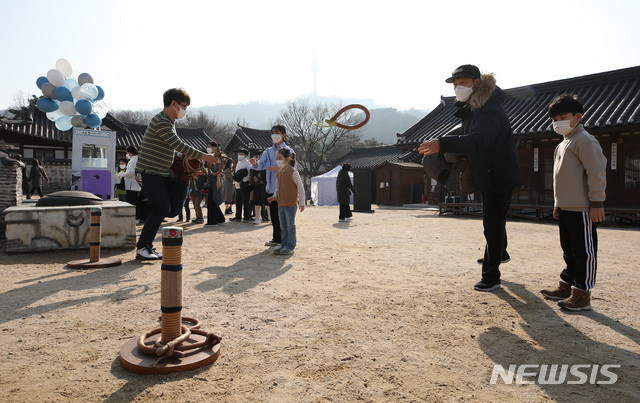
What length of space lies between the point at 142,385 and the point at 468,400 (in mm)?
1522

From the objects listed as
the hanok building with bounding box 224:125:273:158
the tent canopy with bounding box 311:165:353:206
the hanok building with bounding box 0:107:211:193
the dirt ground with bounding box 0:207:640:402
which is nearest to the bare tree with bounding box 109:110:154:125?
the hanok building with bounding box 224:125:273:158

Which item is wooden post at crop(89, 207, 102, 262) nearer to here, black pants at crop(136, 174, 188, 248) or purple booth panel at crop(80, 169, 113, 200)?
black pants at crop(136, 174, 188, 248)

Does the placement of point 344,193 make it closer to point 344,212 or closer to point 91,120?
point 344,212

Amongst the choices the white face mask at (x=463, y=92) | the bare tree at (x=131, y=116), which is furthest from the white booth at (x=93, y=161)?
the bare tree at (x=131, y=116)

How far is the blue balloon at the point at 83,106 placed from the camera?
444 inches

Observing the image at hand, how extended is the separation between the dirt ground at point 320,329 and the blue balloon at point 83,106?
7645 millimetres

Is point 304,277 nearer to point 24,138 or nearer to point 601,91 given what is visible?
point 601,91

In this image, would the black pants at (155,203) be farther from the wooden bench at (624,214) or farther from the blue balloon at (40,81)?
the wooden bench at (624,214)

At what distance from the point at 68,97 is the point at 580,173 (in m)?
12.5

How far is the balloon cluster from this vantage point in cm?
1108

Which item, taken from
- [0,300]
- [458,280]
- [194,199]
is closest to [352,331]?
[458,280]

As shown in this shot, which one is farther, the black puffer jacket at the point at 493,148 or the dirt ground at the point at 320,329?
the black puffer jacket at the point at 493,148

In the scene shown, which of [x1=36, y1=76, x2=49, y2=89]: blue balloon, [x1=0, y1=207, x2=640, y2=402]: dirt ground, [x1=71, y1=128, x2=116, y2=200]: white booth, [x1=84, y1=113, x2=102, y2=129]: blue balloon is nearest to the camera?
[x1=0, y1=207, x2=640, y2=402]: dirt ground

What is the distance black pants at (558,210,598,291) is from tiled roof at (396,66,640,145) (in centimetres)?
894
